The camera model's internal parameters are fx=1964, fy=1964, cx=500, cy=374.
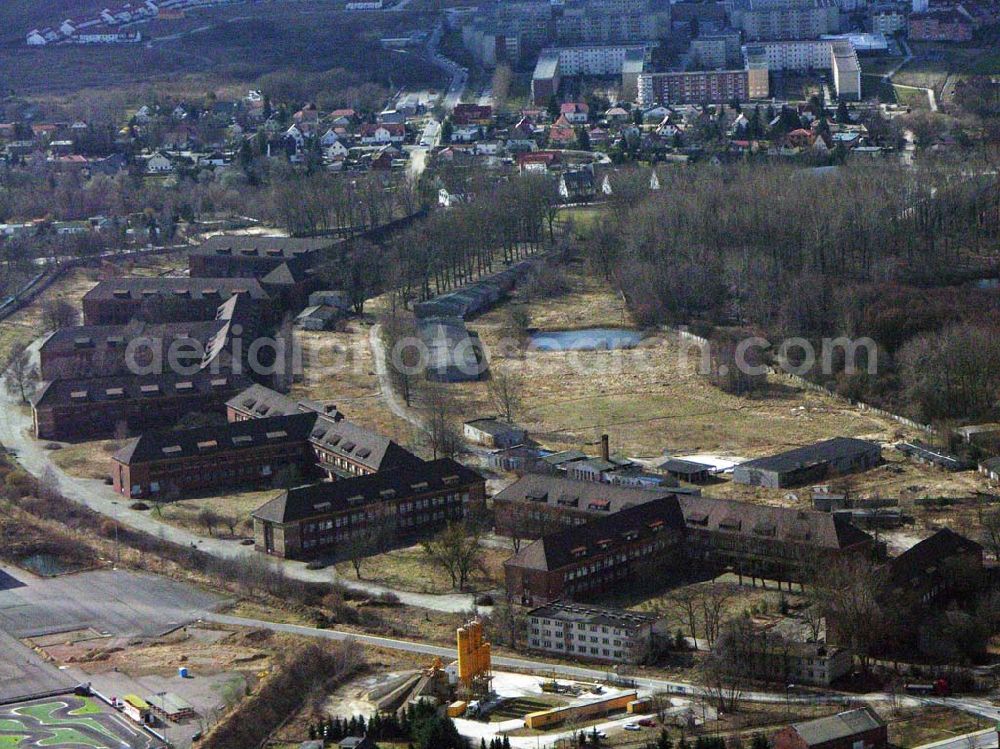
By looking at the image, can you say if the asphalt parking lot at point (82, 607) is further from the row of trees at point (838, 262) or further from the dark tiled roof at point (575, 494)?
the row of trees at point (838, 262)

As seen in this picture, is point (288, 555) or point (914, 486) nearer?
point (288, 555)

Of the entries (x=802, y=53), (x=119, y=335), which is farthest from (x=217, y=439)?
(x=802, y=53)

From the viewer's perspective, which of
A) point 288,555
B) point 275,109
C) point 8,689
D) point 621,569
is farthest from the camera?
point 275,109

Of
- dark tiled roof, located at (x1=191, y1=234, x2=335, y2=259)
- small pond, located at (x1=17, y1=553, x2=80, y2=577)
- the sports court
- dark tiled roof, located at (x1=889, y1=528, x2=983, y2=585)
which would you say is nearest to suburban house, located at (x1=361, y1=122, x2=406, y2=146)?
dark tiled roof, located at (x1=191, y1=234, x2=335, y2=259)

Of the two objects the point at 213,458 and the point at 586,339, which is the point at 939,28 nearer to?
the point at 586,339

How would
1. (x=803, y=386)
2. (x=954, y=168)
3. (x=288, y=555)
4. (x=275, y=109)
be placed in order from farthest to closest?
(x=275, y=109) < (x=954, y=168) < (x=803, y=386) < (x=288, y=555)

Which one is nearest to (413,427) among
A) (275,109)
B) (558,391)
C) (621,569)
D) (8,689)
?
(558,391)

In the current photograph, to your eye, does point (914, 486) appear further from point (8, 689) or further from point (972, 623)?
point (8, 689)
